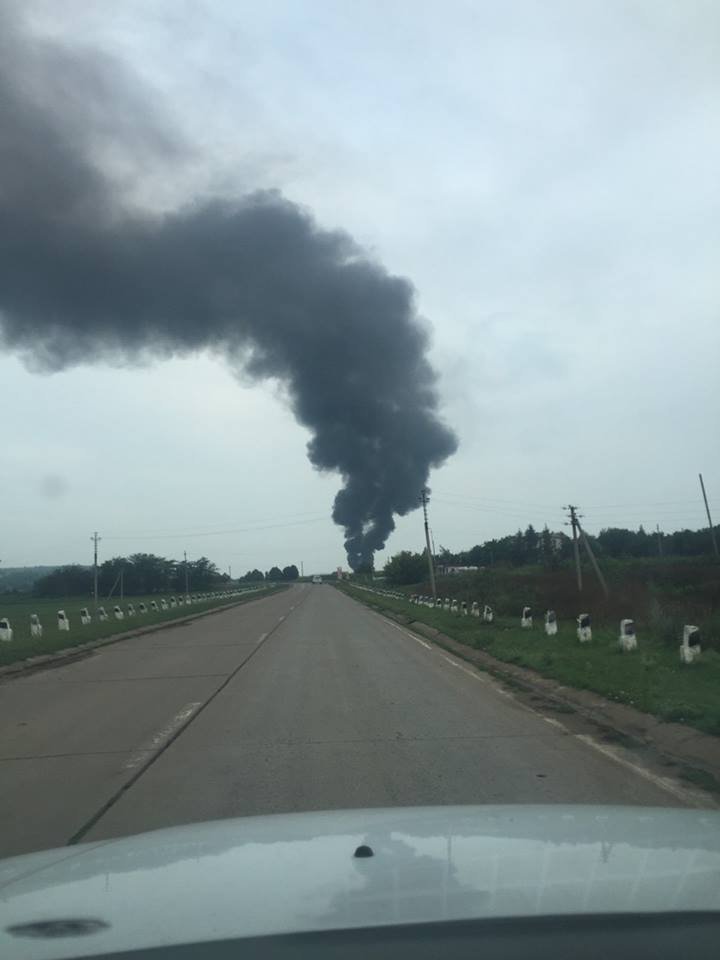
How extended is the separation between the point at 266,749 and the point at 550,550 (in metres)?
81.4

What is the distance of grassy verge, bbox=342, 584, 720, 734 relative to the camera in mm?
11109

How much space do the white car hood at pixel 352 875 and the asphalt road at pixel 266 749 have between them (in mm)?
2428

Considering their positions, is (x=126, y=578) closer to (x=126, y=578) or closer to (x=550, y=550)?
(x=126, y=578)

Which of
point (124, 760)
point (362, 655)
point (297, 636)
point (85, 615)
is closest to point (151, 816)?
point (124, 760)

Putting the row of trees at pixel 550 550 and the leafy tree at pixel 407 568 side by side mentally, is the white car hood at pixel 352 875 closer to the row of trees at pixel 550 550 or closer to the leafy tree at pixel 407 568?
the row of trees at pixel 550 550

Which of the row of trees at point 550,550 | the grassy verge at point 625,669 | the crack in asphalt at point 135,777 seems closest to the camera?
the crack in asphalt at point 135,777

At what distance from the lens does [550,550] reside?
292 ft

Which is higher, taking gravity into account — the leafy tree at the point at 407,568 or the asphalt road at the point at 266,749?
the leafy tree at the point at 407,568

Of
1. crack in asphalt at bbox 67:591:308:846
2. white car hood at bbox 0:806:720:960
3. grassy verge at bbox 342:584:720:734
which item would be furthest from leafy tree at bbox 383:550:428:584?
white car hood at bbox 0:806:720:960

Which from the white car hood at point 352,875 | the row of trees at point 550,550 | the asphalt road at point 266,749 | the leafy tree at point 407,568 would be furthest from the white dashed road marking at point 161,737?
the leafy tree at point 407,568

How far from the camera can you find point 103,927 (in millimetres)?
3104

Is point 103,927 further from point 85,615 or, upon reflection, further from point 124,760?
point 85,615

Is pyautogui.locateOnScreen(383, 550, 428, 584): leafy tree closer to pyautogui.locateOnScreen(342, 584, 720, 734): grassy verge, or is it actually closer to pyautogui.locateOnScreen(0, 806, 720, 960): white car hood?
pyautogui.locateOnScreen(342, 584, 720, 734): grassy verge

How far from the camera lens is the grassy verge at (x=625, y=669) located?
1111 centimetres
